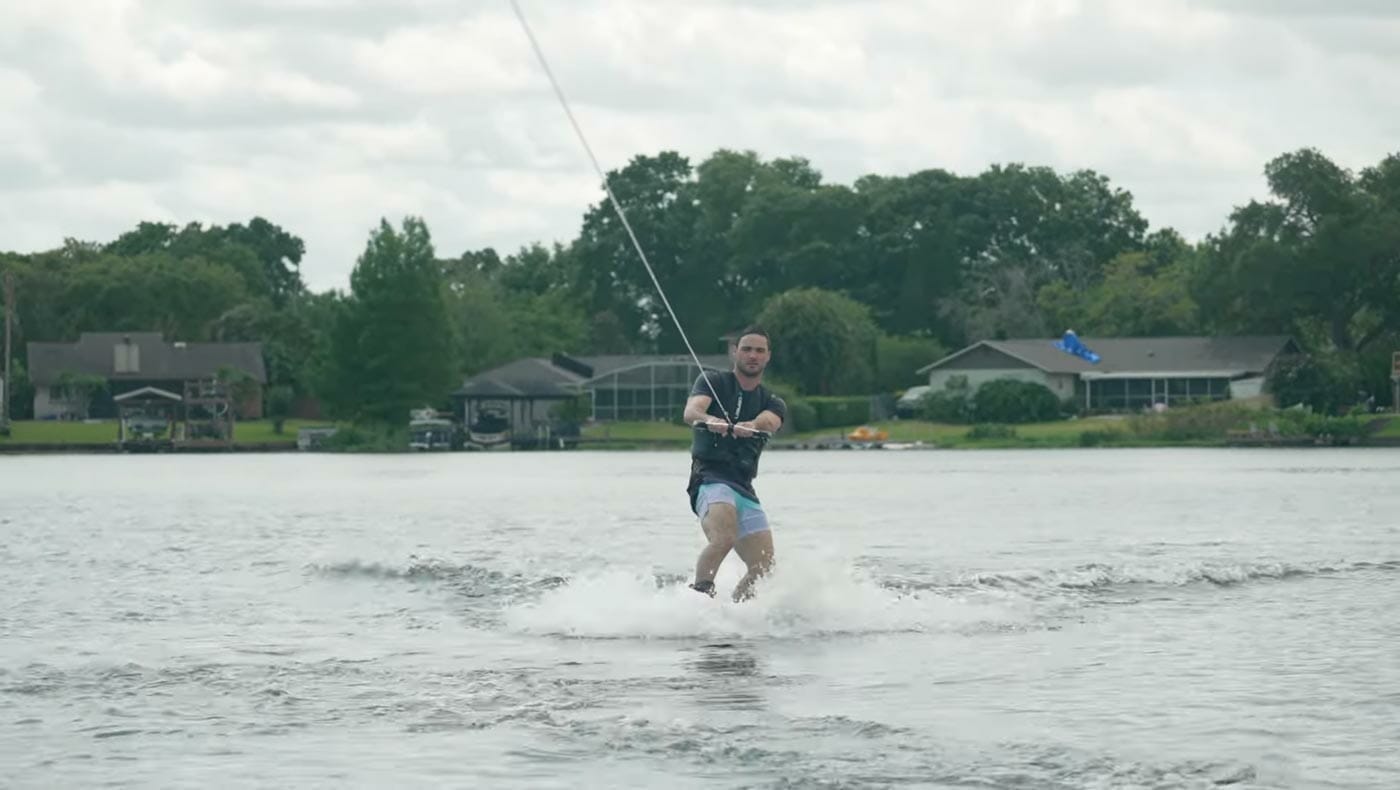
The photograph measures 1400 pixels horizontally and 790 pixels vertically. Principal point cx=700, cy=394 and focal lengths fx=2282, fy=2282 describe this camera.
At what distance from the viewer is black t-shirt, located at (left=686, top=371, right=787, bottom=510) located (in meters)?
16.5

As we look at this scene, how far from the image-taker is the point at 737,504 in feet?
54.5

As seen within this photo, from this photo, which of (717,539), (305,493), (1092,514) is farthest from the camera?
(305,493)

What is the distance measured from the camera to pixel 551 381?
118 metres

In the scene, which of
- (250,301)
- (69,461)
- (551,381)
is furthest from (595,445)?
(250,301)

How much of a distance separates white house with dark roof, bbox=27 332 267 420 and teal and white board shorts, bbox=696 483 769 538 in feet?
355

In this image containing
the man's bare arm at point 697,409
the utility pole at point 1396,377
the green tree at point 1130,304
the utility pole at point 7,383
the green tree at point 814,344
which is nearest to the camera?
the man's bare arm at point 697,409

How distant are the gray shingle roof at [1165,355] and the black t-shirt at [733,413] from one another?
88897 mm

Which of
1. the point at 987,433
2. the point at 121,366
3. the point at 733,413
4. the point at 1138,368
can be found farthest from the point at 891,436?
the point at 733,413

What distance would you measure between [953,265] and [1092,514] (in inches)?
4019

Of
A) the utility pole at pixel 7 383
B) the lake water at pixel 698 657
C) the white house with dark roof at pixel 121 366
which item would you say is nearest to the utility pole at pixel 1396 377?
the white house with dark roof at pixel 121 366

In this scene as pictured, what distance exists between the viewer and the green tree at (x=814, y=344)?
112 metres

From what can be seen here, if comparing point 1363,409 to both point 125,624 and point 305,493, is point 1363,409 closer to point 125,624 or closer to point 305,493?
point 305,493

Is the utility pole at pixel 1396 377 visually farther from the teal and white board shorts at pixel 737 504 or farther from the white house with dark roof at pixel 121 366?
the teal and white board shorts at pixel 737 504

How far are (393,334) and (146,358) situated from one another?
23.9 metres
